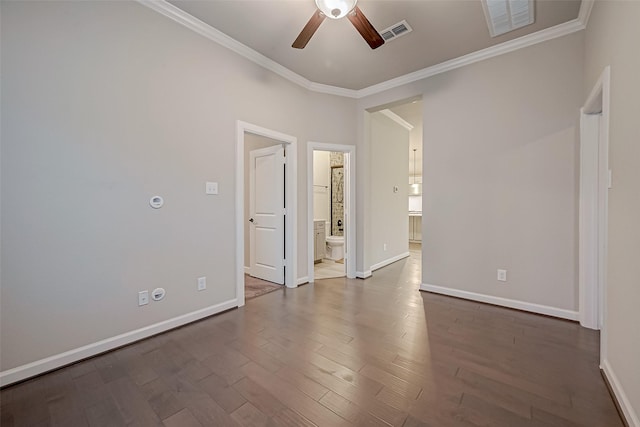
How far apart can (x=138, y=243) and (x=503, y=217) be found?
3.68 m

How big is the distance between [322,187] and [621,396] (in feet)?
17.5

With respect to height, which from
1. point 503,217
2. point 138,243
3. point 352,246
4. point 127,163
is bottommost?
point 352,246

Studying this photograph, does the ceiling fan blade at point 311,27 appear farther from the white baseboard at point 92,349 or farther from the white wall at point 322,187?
the white wall at point 322,187

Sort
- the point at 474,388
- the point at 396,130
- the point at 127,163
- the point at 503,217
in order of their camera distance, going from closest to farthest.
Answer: the point at 474,388, the point at 127,163, the point at 503,217, the point at 396,130

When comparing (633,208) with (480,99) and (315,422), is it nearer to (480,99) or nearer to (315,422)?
(315,422)

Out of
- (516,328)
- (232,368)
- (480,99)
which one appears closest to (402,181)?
(480,99)

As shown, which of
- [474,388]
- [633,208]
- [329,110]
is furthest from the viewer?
[329,110]

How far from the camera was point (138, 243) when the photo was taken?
2.29 metres

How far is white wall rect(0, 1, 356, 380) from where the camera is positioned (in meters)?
1.74

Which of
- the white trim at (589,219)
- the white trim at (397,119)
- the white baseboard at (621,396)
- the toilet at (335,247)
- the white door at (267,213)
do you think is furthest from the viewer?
the toilet at (335,247)

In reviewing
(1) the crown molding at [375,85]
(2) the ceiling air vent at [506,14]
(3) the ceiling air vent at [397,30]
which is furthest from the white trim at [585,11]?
(3) the ceiling air vent at [397,30]

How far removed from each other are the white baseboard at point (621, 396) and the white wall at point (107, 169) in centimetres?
303

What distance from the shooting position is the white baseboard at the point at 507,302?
2.70 m

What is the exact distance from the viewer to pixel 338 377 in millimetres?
1797
